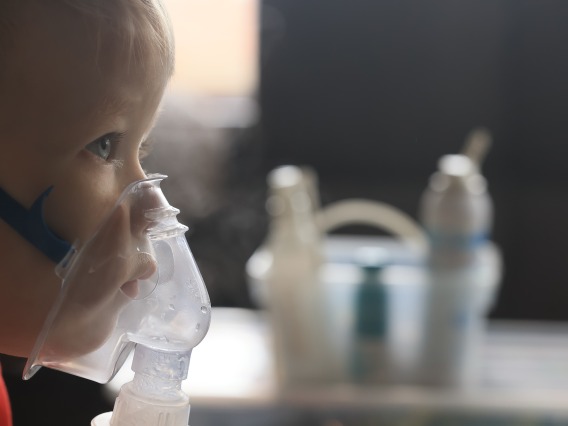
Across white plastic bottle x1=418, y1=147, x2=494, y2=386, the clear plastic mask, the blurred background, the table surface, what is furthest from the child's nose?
the blurred background

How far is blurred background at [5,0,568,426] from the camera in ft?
4.93

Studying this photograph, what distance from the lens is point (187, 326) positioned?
1.22 feet

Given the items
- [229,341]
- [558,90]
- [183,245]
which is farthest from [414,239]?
[183,245]

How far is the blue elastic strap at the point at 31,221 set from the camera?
1.12 ft

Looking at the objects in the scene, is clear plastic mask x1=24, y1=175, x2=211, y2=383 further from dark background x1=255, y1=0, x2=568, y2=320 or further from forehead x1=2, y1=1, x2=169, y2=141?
dark background x1=255, y1=0, x2=568, y2=320

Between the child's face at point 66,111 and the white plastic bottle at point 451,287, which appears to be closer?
the child's face at point 66,111

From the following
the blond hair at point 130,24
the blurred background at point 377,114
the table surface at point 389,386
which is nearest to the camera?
the blond hair at point 130,24

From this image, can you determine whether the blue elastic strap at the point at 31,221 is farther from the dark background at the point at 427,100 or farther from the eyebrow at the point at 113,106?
the dark background at the point at 427,100

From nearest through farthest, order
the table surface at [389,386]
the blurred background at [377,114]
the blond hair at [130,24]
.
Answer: the blond hair at [130,24]
the table surface at [389,386]
the blurred background at [377,114]

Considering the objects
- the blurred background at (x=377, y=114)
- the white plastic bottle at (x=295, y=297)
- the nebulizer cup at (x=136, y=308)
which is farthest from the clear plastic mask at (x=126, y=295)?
the blurred background at (x=377, y=114)

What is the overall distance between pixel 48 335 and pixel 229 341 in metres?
0.97

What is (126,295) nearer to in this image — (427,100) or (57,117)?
(57,117)

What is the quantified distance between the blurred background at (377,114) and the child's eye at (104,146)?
112 cm

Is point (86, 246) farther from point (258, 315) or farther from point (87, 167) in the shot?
point (258, 315)
